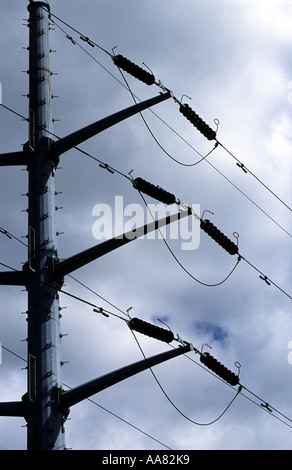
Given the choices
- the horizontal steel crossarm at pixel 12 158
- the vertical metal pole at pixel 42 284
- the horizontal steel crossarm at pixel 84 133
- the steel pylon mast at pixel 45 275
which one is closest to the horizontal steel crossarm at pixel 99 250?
the steel pylon mast at pixel 45 275

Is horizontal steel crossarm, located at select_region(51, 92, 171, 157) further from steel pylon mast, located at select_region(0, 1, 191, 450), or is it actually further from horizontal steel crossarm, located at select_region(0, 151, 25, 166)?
horizontal steel crossarm, located at select_region(0, 151, 25, 166)

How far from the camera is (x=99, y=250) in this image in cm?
1898

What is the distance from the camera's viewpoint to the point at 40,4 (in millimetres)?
24875

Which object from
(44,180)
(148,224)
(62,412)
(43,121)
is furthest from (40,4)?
(62,412)

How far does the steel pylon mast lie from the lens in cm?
1766

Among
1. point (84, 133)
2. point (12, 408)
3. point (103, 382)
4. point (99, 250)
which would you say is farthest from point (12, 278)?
point (84, 133)

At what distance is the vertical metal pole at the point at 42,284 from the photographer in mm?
17628

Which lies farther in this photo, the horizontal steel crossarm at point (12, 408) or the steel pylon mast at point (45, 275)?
the horizontal steel crossarm at point (12, 408)

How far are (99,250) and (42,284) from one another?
1604 mm

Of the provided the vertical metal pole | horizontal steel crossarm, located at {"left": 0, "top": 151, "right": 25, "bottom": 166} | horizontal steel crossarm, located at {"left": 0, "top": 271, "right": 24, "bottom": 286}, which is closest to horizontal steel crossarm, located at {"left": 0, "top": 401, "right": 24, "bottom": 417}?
the vertical metal pole

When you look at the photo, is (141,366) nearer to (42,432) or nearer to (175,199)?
(42,432)

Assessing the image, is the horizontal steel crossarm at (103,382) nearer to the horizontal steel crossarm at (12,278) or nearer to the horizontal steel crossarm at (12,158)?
the horizontal steel crossarm at (12,278)
